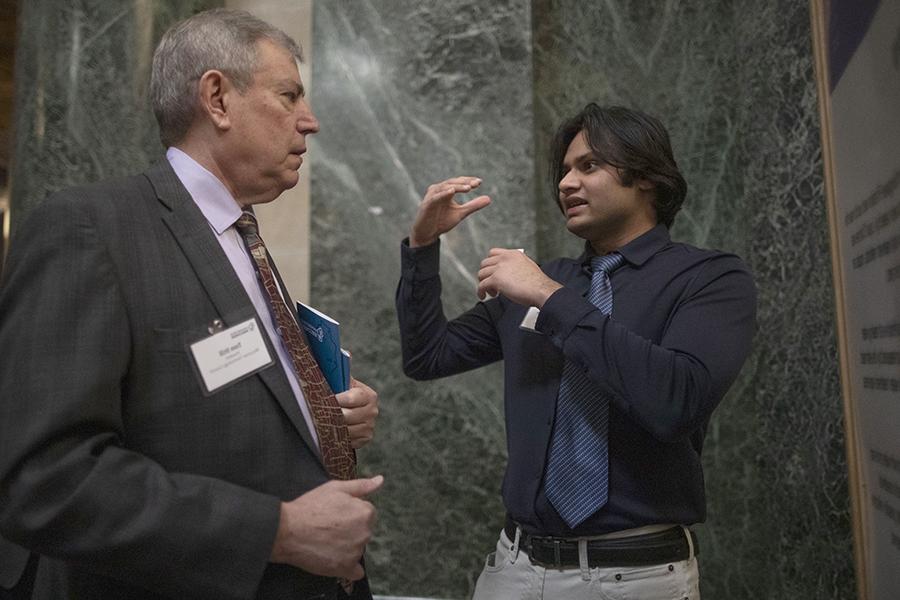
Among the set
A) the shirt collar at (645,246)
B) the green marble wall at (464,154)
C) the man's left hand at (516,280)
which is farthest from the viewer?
the green marble wall at (464,154)

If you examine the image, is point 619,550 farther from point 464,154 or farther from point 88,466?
point 464,154

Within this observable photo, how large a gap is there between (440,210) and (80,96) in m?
1.97

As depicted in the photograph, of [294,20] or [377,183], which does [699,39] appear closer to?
[377,183]

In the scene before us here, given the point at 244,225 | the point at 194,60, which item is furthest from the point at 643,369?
the point at 194,60

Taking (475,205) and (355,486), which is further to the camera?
(475,205)

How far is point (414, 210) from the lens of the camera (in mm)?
3111

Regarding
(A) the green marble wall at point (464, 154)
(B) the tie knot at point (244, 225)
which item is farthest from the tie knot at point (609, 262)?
(A) the green marble wall at point (464, 154)

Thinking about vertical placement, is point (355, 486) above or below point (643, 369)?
below

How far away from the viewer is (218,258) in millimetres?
1181

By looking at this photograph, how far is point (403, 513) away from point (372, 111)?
5.68 ft

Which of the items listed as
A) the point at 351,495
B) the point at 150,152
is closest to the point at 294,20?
the point at 150,152

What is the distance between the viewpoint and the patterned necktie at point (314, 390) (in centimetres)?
122

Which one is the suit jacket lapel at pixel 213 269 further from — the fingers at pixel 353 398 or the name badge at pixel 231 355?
the fingers at pixel 353 398

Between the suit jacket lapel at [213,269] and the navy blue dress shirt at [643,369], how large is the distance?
59cm
